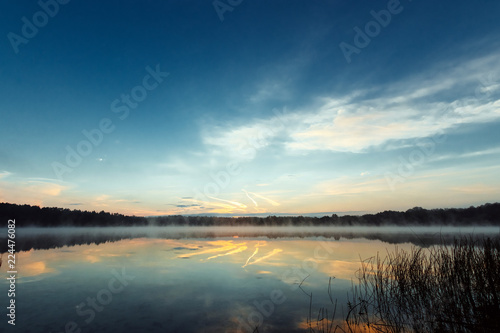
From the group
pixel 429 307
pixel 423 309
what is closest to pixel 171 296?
pixel 423 309

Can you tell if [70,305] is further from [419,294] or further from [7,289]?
[419,294]

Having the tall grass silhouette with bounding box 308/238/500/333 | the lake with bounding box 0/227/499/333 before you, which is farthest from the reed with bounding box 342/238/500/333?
the lake with bounding box 0/227/499/333

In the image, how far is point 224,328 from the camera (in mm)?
7242

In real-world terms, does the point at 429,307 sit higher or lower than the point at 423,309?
higher

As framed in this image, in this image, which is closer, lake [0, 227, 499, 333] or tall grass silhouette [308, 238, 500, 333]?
tall grass silhouette [308, 238, 500, 333]

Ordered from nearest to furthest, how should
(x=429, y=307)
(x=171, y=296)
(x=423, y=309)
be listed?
(x=429, y=307), (x=423, y=309), (x=171, y=296)

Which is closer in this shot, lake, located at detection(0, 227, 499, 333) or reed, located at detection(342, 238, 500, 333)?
reed, located at detection(342, 238, 500, 333)

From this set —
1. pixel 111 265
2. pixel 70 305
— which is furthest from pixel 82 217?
pixel 70 305

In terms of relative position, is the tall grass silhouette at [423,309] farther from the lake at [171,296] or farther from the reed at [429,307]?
the lake at [171,296]

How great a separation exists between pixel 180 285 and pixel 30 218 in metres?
134

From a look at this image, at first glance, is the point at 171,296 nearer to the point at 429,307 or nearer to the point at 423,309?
the point at 423,309

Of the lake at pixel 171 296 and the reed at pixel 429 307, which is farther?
the lake at pixel 171 296

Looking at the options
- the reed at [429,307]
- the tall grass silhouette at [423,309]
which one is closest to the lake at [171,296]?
the tall grass silhouette at [423,309]

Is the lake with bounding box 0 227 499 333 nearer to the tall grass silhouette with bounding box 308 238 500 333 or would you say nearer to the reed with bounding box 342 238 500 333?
the tall grass silhouette with bounding box 308 238 500 333
